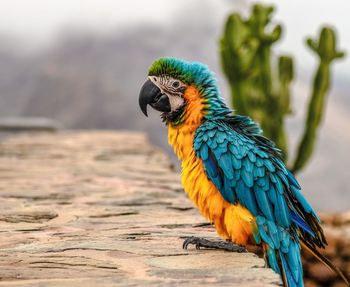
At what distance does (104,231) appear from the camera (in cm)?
220

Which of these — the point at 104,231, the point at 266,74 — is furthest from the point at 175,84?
the point at 266,74

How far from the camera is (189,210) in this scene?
8.67 ft

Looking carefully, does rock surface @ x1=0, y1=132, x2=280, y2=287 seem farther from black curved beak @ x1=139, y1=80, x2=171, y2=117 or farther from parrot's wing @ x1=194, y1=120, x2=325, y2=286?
black curved beak @ x1=139, y1=80, x2=171, y2=117

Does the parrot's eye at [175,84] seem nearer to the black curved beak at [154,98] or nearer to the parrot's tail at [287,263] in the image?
the black curved beak at [154,98]

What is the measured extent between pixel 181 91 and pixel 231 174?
334mm

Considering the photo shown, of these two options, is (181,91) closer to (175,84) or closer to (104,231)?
(175,84)

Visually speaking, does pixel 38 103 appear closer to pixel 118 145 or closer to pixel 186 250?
pixel 118 145

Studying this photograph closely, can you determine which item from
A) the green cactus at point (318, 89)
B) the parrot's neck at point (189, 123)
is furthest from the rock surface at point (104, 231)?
the green cactus at point (318, 89)

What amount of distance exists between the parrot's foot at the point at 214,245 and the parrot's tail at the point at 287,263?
11 centimetres

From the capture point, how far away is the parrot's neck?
190 cm

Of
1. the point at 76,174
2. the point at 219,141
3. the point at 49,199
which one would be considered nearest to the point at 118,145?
the point at 76,174

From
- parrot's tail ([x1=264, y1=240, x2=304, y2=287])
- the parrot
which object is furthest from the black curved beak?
parrot's tail ([x1=264, y1=240, x2=304, y2=287])

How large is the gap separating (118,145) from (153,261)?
4173mm

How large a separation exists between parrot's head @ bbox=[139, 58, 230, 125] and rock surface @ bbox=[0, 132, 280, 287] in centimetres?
43
